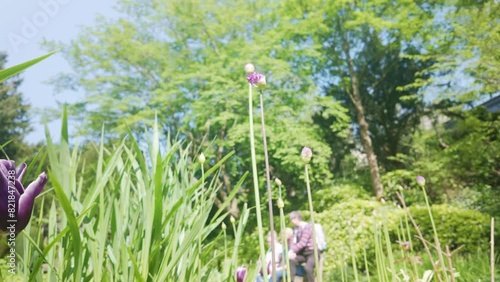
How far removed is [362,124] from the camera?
1323 centimetres

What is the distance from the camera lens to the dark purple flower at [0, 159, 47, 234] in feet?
1.37

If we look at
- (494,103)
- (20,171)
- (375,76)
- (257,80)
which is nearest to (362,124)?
(375,76)

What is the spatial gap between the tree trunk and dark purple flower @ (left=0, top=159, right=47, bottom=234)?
492 inches

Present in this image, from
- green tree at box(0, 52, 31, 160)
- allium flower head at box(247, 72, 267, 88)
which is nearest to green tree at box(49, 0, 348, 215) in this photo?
green tree at box(0, 52, 31, 160)

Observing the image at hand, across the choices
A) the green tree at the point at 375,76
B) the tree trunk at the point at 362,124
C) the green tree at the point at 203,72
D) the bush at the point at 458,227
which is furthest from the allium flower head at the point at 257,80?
the green tree at the point at 375,76

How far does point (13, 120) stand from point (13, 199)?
23073mm

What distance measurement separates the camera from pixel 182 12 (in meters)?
11.5

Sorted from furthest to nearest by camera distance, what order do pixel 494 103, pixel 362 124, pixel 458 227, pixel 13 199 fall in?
pixel 494 103
pixel 362 124
pixel 458 227
pixel 13 199

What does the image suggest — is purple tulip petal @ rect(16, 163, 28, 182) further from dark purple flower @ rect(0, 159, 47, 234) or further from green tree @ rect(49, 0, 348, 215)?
green tree @ rect(49, 0, 348, 215)

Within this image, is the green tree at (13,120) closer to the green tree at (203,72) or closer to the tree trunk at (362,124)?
the green tree at (203,72)

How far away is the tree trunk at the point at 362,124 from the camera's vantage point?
40.6ft

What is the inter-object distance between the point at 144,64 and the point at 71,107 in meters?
2.50

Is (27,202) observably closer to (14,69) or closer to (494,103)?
(14,69)

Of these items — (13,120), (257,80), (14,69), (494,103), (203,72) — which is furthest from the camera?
(13,120)
